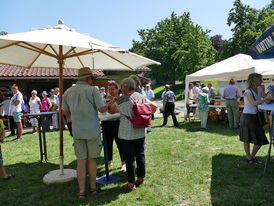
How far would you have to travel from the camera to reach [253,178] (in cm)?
354

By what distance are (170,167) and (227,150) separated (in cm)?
186

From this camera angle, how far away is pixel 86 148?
3137mm

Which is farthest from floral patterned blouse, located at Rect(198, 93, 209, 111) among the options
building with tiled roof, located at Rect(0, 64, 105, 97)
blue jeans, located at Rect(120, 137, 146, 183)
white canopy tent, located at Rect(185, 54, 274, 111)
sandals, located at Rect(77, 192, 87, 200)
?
building with tiled roof, located at Rect(0, 64, 105, 97)

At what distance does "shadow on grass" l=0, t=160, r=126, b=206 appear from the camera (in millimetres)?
3045

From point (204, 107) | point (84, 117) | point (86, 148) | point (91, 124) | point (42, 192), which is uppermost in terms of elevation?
point (84, 117)

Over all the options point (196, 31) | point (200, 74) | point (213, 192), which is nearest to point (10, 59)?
point (213, 192)

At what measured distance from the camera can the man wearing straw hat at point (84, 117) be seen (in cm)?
300

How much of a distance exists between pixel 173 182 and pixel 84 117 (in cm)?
179

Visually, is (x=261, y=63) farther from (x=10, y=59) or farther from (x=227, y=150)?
(x=10, y=59)

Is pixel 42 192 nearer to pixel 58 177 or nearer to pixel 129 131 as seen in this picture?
pixel 58 177

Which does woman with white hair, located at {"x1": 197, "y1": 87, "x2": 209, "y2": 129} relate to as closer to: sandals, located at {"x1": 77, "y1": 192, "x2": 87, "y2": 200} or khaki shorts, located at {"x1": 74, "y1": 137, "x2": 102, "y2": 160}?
khaki shorts, located at {"x1": 74, "y1": 137, "x2": 102, "y2": 160}

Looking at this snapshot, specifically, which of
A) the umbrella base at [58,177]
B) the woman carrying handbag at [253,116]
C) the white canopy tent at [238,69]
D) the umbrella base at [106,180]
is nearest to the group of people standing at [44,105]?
the umbrella base at [58,177]

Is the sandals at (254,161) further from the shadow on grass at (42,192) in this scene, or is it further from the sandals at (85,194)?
the sandals at (85,194)

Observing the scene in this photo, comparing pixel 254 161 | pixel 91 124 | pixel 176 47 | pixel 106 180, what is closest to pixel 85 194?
pixel 106 180
